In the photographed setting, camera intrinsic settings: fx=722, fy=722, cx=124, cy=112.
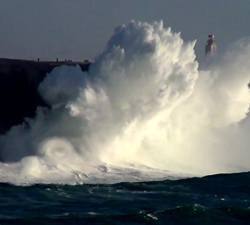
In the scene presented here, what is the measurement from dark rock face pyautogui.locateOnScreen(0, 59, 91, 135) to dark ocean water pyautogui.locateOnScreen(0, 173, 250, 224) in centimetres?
1784

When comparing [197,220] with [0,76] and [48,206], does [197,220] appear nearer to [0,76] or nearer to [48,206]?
[48,206]

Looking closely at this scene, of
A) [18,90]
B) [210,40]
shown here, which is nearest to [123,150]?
[18,90]

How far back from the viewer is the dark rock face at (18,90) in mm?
58969

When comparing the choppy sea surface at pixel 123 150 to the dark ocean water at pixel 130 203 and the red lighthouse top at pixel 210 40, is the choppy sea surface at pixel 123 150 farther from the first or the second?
the red lighthouse top at pixel 210 40

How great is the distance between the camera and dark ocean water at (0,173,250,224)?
3256 centimetres

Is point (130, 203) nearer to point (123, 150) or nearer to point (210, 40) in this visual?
point (123, 150)

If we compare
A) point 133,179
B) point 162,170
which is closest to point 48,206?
point 133,179

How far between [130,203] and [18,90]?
27.0 m

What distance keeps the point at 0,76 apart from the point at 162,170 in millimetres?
18679

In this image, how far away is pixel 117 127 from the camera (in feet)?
170

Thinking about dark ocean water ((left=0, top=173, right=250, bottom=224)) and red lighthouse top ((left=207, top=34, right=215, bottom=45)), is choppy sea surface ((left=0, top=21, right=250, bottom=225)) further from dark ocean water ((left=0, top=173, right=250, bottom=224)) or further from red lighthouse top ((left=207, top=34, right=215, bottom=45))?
red lighthouse top ((left=207, top=34, right=215, bottom=45))

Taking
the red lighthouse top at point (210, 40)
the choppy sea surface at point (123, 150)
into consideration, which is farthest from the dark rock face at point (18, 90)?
the red lighthouse top at point (210, 40)

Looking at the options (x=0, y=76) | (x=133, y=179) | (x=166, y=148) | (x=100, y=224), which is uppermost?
(x=0, y=76)

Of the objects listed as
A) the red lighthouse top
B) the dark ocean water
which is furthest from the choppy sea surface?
the red lighthouse top
